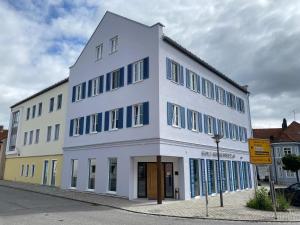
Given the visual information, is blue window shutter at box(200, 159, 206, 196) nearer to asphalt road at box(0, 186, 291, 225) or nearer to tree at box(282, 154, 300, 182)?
asphalt road at box(0, 186, 291, 225)

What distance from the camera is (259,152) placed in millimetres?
13805

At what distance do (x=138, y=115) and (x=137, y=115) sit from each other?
0.12m

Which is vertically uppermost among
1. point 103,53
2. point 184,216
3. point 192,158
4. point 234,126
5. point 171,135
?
point 103,53

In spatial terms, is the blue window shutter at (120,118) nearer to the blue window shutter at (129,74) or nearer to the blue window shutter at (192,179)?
the blue window shutter at (129,74)

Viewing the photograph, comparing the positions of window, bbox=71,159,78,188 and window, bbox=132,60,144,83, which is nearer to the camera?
window, bbox=132,60,144,83

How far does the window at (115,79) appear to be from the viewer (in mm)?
21834

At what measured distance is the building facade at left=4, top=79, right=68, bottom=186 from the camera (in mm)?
29491

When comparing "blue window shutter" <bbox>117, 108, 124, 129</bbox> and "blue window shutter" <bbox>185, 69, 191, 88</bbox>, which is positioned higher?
"blue window shutter" <bbox>185, 69, 191, 88</bbox>

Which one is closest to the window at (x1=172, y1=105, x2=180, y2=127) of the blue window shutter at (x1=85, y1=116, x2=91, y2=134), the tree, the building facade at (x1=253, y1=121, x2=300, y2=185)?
the blue window shutter at (x1=85, y1=116, x2=91, y2=134)

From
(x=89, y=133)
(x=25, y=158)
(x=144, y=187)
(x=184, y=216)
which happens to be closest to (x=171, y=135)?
(x=144, y=187)

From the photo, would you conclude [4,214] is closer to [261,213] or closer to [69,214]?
[69,214]

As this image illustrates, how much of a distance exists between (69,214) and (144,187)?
286 inches

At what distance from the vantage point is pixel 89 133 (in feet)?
77.2

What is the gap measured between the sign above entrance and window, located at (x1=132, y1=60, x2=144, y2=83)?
9.22 m
